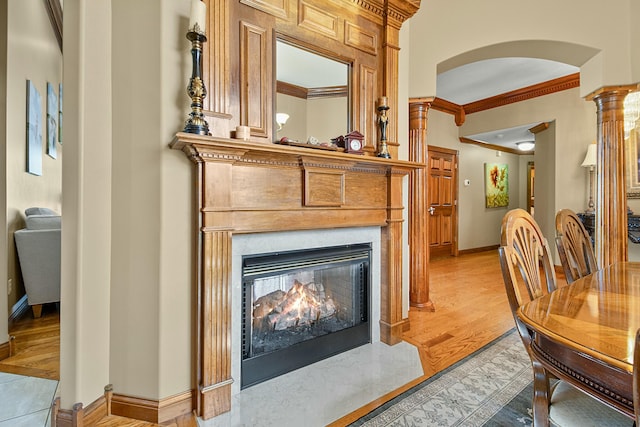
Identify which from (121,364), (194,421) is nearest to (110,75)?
(121,364)

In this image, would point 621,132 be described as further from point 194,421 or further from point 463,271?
point 194,421

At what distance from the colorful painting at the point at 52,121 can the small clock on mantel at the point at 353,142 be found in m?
3.55

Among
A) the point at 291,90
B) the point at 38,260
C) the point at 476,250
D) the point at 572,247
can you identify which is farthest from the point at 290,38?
the point at 476,250

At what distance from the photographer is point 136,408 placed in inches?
58.9

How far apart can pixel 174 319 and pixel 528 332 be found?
147cm

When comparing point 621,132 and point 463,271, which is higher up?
point 621,132

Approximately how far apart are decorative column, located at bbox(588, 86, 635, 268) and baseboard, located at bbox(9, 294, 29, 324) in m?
5.17

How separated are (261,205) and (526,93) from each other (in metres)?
5.05

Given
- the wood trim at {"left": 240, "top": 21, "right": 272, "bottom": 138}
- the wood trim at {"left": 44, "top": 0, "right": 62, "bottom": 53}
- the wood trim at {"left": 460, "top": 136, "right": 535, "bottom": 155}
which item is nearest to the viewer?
the wood trim at {"left": 240, "top": 21, "right": 272, "bottom": 138}

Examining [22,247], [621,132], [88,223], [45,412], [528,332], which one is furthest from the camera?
[621,132]

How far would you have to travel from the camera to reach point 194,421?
4.90 feet

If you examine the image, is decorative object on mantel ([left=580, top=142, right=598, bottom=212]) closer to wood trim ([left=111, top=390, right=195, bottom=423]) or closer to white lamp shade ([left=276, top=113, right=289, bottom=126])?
white lamp shade ([left=276, top=113, right=289, bottom=126])

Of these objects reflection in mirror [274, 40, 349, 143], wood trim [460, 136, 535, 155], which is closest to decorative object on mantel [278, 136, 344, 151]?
reflection in mirror [274, 40, 349, 143]

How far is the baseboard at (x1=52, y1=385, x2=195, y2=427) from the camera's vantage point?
1.45 metres
